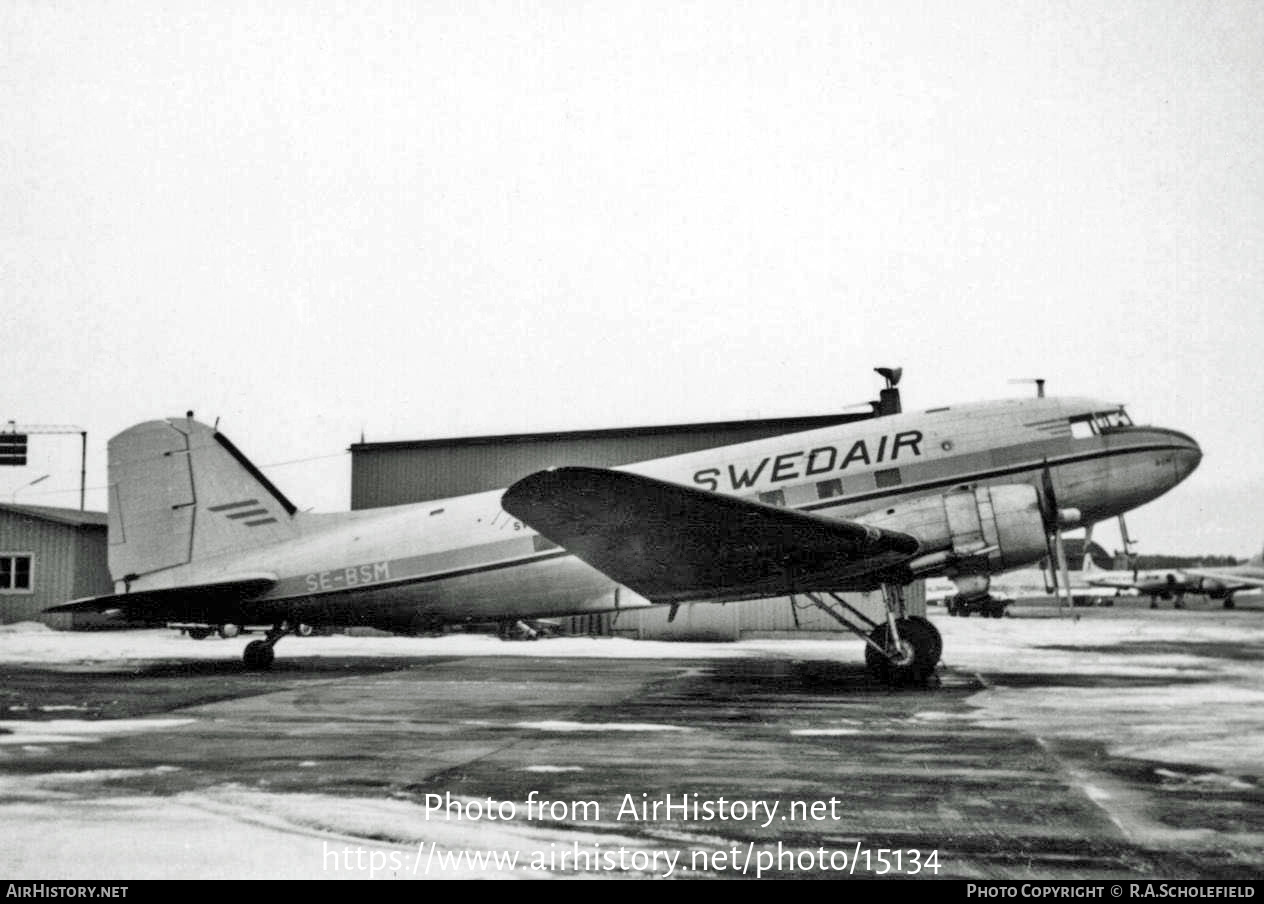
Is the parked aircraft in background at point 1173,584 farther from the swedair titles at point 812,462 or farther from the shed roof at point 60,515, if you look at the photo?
the shed roof at point 60,515

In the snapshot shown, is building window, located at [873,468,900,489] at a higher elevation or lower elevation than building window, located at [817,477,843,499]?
higher

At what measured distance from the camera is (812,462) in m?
13.2

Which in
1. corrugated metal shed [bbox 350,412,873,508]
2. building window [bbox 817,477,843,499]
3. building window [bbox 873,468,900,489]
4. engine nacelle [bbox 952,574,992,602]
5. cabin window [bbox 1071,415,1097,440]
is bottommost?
engine nacelle [bbox 952,574,992,602]

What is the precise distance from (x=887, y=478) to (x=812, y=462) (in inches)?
41.3

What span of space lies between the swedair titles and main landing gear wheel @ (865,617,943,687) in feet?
7.44

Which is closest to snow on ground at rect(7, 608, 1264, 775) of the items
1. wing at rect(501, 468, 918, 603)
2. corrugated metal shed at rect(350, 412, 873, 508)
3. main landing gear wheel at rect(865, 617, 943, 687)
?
main landing gear wheel at rect(865, 617, 943, 687)

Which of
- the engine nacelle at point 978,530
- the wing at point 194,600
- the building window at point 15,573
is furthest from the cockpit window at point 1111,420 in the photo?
the building window at point 15,573

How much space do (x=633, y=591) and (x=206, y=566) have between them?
283 inches

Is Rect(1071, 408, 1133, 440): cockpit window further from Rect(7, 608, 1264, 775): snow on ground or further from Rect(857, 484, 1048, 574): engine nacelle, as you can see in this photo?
Rect(7, 608, 1264, 775): snow on ground

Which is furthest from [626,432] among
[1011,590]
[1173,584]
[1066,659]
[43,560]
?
[1011,590]

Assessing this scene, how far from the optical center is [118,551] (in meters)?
15.2

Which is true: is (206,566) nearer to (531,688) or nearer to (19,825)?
(531,688)

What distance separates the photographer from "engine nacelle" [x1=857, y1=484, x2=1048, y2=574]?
12.0 m
